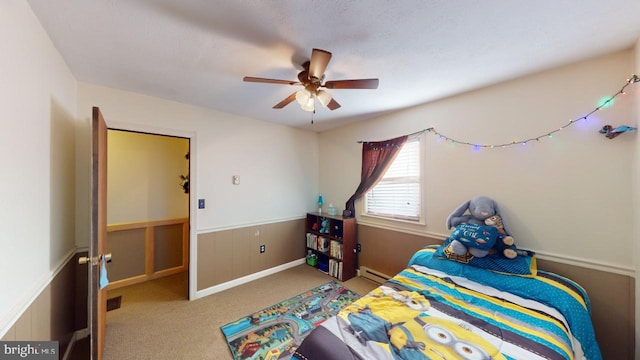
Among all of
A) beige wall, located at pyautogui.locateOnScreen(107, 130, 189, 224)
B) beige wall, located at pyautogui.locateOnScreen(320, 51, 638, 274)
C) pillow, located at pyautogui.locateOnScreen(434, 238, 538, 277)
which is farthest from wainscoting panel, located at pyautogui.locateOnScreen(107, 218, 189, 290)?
pillow, located at pyautogui.locateOnScreen(434, 238, 538, 277)

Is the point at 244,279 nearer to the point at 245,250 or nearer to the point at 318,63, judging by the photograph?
the point at 245,250

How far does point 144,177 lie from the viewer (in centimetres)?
320

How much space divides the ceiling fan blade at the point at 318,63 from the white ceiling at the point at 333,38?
0.18 m

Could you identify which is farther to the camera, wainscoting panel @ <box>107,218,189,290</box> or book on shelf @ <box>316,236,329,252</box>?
book on shelf @ <box>316,236,329,252</box>

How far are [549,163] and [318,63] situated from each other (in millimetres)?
2110

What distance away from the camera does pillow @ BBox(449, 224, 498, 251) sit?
6.05 ft

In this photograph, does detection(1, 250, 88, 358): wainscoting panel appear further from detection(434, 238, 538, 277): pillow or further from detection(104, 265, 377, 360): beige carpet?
detection(434, 238, 538, 277): pillow

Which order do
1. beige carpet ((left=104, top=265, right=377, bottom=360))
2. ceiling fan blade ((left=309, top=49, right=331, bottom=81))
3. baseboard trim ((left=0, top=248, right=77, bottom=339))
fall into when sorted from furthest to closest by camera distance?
beige carpet ((left=104, top=265, right=377, bottom=360))
ceiling fan blade ((left=309, top=49, right=331, bottom=81))
baseboard trim ((left=0, top=248, right=77, bottom=339))

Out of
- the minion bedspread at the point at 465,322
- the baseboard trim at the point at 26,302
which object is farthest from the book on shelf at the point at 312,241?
the baseboard trim at the point at 26,302

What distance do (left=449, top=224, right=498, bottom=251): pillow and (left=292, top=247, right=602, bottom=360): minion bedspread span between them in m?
0.21

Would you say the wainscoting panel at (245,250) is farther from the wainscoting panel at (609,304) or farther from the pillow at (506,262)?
the wainscoting panel at (609,304)

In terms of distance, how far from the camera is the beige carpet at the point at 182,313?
1843 millimetres

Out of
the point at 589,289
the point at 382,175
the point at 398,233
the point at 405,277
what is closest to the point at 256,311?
the point at 405,277

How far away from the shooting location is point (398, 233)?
284cm
